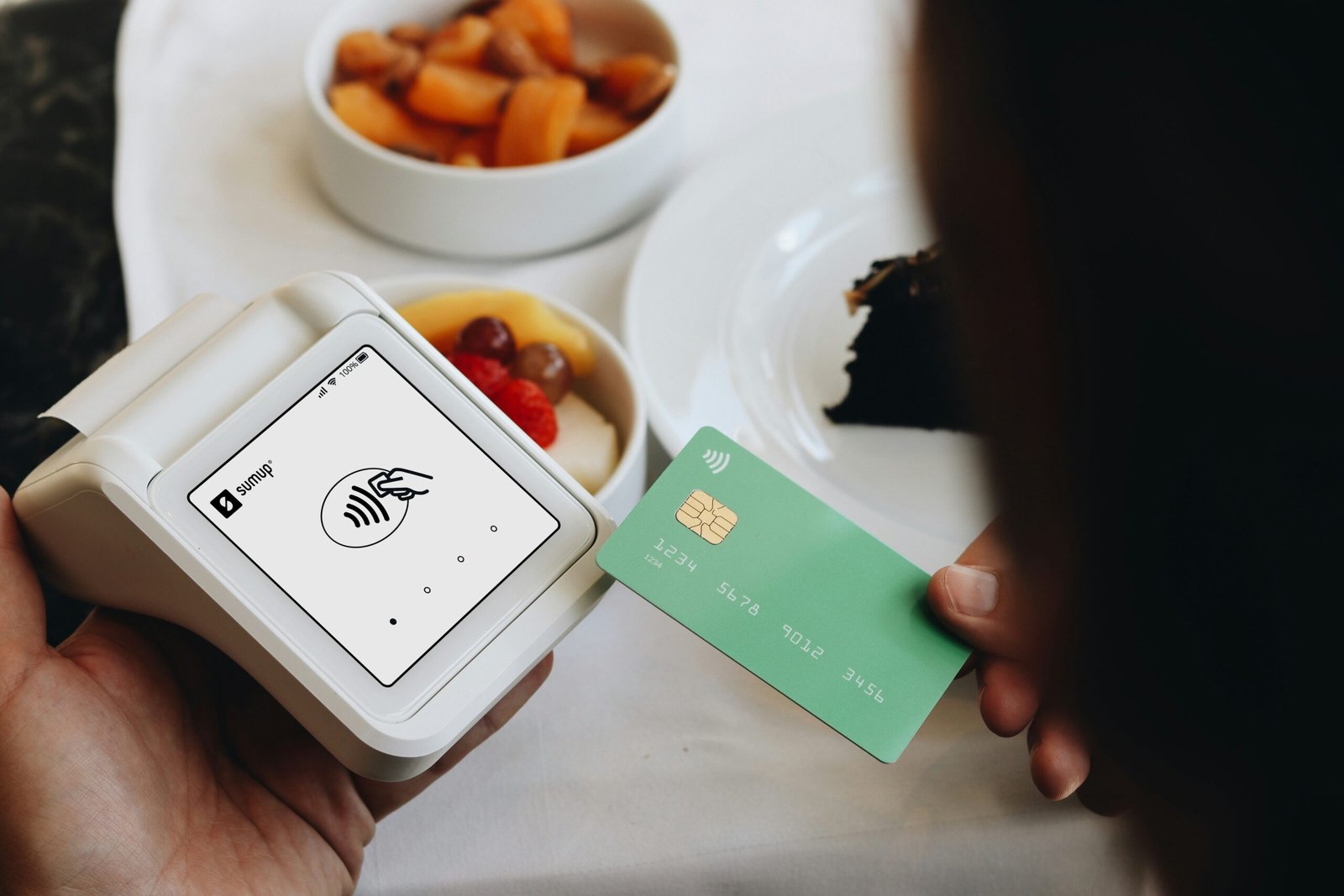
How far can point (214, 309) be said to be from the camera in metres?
0.56

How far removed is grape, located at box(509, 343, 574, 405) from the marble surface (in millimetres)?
371

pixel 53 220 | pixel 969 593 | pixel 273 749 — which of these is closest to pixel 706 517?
pixel 969 593

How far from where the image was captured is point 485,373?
2.35 feet

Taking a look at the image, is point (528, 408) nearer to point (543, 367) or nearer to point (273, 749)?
point (543, 367)

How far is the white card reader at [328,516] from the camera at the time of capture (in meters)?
0.49

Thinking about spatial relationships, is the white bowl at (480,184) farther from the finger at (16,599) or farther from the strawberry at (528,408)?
the finger at (16,599)

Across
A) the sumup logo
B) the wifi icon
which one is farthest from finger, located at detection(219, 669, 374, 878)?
the wifi icon

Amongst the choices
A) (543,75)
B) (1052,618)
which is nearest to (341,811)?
(1052,618)

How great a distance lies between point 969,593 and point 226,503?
1.23 ft

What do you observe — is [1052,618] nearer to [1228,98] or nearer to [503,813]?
[1228,98]

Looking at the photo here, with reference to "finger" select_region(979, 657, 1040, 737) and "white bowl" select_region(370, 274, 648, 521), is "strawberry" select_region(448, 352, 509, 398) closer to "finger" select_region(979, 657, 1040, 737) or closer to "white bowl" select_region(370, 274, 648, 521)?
"white bowl" select_region(370, 274, 648, 521)

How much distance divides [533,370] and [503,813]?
12.1 inches

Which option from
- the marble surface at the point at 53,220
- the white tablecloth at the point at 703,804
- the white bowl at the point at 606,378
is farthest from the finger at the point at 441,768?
the marble surface at the point at 53,220

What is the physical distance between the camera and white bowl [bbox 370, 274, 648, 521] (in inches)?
28.4
